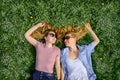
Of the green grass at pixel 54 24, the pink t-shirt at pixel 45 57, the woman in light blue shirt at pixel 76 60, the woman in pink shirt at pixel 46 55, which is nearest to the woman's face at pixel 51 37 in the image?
the woman in pink shirt at pixel 46 55

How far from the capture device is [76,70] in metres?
9.20

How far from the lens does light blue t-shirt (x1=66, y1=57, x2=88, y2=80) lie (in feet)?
30.1

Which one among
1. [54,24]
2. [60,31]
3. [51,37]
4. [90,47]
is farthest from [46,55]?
[90,47]

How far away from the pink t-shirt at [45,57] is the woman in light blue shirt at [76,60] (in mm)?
227

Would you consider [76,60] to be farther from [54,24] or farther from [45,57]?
[54,24]

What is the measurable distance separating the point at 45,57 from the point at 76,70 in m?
0.81

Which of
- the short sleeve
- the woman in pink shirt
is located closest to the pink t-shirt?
the woman in pink shirt

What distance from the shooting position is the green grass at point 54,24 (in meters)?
9.59

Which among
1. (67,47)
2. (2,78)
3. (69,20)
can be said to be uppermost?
A: (69,20)

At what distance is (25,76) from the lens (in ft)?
31.4

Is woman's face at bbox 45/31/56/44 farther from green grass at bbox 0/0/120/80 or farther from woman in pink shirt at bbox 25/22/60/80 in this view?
green grass at bbox 0/0/120/80

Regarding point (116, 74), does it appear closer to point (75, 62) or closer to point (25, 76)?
point (75, 62)

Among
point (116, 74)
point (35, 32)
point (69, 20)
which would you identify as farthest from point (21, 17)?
point (116, 74)

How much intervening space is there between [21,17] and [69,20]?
121 cm
